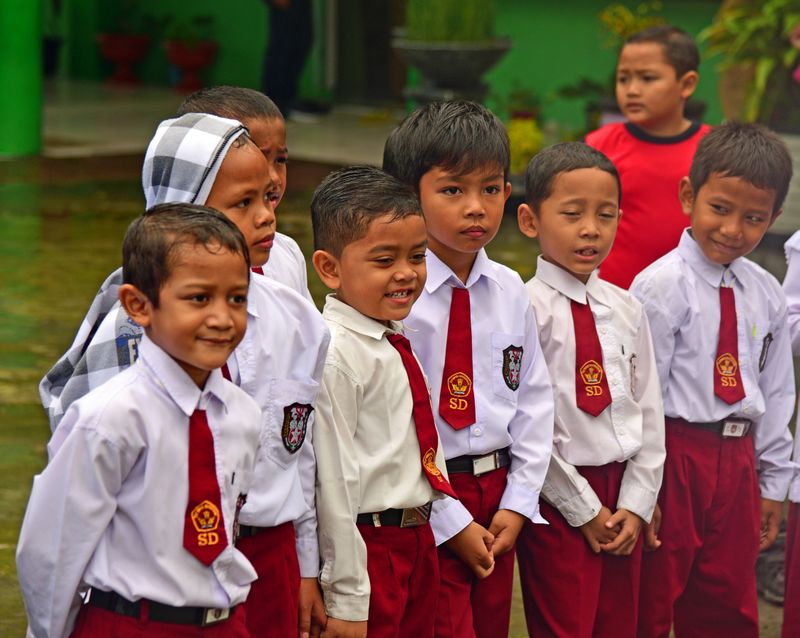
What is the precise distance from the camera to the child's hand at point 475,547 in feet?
9.40

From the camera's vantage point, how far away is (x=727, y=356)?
10.8 ft

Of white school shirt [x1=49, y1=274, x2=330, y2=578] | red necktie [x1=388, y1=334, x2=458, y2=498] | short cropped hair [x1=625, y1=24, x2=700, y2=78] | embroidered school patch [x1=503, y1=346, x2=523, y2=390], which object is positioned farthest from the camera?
short cropped hair [x1=625, y1=24, x2=700, y2=78]

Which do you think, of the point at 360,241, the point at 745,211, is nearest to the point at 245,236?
the point at 360,241

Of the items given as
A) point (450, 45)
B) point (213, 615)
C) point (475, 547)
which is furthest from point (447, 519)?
point (450, 45)

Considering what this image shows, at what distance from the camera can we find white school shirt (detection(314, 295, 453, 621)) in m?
2.62

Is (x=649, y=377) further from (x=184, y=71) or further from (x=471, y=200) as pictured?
(x=184, y=71)

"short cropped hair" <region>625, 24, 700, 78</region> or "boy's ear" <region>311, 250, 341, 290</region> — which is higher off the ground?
"short cropped hair" <region>625, 24, 700, 78</region>

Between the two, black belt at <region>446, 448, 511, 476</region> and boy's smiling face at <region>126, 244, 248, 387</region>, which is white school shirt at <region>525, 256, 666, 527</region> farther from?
boy's smiling face at <region>126, 244, 248, 387</region>

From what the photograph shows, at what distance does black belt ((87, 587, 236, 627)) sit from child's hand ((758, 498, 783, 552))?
5.40ft

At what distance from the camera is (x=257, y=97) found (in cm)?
297

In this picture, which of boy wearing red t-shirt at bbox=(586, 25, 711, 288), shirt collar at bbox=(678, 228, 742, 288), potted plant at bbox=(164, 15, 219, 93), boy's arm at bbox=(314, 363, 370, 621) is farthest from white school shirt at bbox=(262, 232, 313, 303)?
potted plant at bbox=(164, 15, 219, 93)

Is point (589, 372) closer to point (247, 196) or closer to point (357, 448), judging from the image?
point (357, 448)

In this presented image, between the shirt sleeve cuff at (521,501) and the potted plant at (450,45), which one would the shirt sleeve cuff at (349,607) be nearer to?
the shirt sleeve cuff at (521,501)

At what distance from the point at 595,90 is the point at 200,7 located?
268 inches
